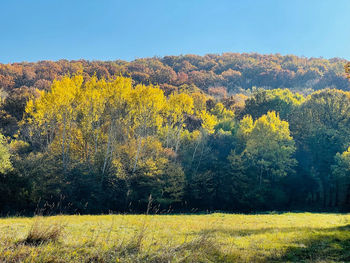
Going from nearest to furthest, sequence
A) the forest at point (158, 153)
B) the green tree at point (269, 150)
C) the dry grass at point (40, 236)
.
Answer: the dry grass at point (40, 236) < the forest at point (158, 153) < the green tree at point (269, 150)

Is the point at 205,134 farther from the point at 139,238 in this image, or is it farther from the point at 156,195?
the point at 139,238

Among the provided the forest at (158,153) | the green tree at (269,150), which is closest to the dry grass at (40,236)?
the forest at (158,153)

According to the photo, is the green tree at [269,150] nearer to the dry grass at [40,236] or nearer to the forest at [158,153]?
the forest at [158,153]

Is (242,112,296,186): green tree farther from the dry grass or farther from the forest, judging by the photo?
the dry grass

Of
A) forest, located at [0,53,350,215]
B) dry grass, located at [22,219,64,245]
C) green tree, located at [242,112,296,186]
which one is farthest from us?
green tree, located at [242,112,296,186]

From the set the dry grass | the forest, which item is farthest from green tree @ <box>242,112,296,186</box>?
the dry grass

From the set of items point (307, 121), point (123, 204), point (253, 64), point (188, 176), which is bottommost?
point (123, 204)

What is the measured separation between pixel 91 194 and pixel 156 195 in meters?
6.68

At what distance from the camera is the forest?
79.8ft

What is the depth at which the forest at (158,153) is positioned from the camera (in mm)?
24328

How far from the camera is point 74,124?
3002cm

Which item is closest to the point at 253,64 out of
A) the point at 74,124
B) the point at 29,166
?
the point at 74,124

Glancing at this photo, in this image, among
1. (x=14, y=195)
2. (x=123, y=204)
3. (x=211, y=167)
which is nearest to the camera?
(x=14, y=195)

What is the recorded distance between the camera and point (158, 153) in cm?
2966
